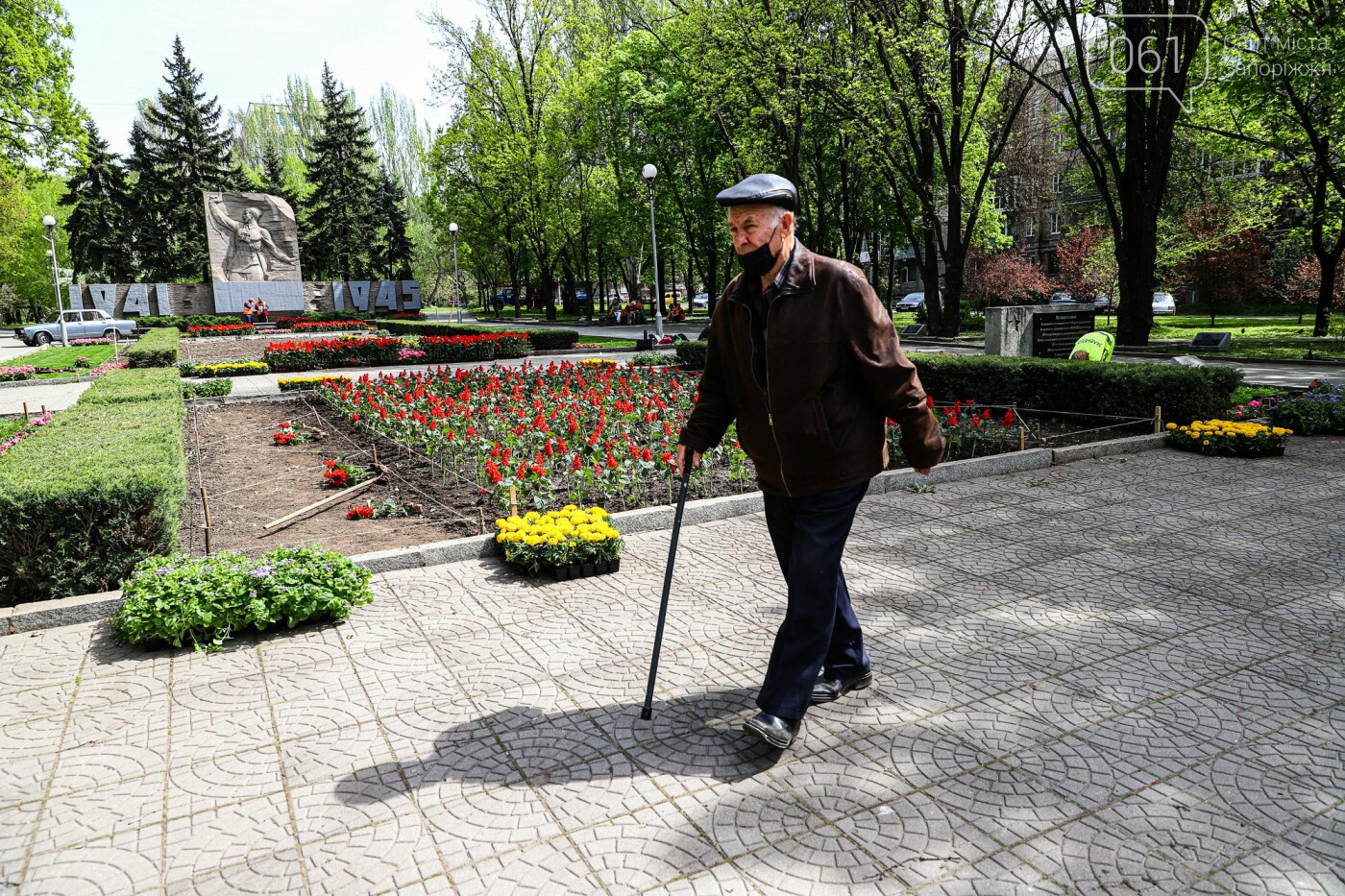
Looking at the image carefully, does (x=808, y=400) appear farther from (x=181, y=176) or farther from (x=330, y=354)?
(x=181, y=176)

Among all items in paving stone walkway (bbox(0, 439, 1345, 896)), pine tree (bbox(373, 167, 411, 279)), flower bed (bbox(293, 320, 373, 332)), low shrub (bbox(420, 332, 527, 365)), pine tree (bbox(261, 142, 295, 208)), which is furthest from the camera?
pine tree (bbox(373, 167, 411, 279))

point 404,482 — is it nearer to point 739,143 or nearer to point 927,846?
point 927,846

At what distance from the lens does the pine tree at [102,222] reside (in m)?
47.6

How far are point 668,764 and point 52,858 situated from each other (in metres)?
2.14

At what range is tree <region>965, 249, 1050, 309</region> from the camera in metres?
35.8

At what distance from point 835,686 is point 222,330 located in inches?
1530

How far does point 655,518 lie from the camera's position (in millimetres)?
6676

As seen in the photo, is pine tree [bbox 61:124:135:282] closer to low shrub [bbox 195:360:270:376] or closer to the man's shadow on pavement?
low shrub [bbox 195:360:270:376]

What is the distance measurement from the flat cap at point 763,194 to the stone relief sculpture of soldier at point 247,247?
151 ft

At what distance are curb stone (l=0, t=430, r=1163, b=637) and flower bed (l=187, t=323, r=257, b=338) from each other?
114 ft

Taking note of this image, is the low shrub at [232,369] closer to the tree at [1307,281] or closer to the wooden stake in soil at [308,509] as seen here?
the wooden stake in soil at [308,509]

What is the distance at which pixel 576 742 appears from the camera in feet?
11.3

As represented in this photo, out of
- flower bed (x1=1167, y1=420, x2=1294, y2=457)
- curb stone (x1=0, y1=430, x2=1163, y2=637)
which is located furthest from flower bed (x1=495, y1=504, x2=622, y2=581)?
flower bed (x1=1167, y1=420, x2=1294, y2=457)

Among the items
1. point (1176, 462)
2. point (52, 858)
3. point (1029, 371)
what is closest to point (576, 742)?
point (52, 858)
